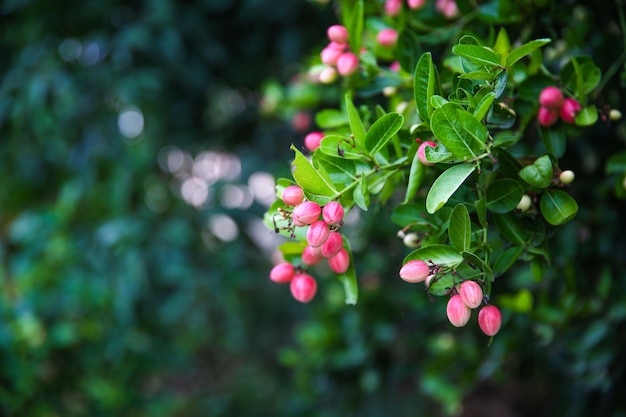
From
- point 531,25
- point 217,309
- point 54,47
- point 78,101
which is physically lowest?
point 217,309

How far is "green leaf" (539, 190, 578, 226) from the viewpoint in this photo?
600 millimetres

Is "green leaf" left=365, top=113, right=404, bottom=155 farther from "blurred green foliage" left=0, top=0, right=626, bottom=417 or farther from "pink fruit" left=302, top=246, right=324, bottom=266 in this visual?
"blurred green foliage" left=0, top=0, right=626, bottom=417

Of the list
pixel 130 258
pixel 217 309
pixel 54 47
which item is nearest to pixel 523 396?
pixel 217 309

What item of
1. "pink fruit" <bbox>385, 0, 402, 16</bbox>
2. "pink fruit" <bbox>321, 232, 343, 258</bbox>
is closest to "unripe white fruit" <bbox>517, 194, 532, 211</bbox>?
"pink fruit" <bbox>321, 232, 343, 258</bbox>

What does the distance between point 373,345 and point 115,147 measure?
86 centimetres

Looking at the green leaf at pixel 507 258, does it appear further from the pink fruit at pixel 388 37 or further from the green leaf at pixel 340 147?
the pink fruit at pixel 388 37

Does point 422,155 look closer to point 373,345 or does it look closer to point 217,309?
point 373,345

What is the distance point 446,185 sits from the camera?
54cm

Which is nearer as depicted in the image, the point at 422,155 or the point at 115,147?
the point at 422,155

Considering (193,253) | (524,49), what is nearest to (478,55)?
(524,49)

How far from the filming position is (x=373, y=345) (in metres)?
1.34

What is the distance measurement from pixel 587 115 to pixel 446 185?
10.7 inches

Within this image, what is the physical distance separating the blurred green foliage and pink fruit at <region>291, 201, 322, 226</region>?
21.2 inches

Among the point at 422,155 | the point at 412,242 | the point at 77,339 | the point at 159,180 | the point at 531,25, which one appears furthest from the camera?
the point at 159,180
